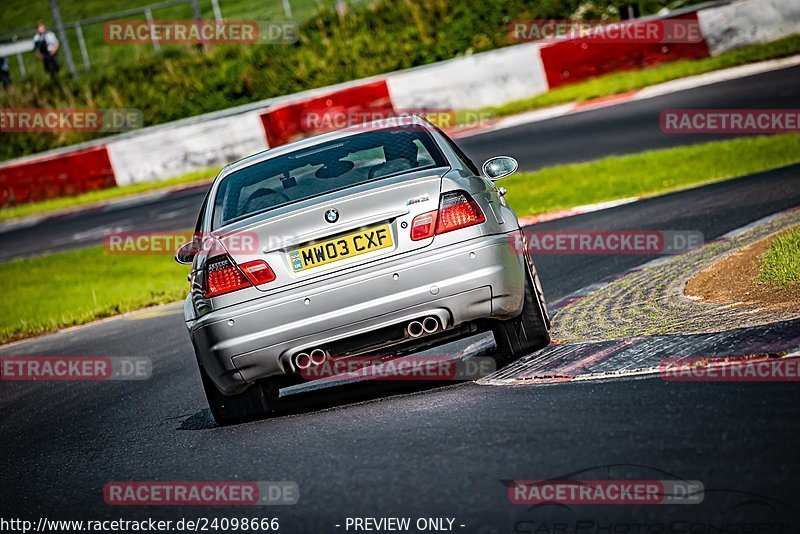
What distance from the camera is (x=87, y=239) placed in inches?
787

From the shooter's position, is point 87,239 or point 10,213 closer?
point 87,239

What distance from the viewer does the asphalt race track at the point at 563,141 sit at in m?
17.2

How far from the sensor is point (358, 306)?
6109mm

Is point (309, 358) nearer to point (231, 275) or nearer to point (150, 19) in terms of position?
point (231, 275)

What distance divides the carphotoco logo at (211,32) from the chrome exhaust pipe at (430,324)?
2487cm

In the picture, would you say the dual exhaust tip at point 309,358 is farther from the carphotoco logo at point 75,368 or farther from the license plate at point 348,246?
the carphotoco logo at point 75,368

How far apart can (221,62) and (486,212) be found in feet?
83.4

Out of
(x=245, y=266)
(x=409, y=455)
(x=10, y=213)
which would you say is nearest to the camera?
(x=409, y=455)

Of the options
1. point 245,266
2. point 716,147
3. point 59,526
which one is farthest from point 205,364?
point 716,147

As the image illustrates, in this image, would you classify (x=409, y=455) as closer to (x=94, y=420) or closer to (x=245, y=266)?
(x=245, y=266)

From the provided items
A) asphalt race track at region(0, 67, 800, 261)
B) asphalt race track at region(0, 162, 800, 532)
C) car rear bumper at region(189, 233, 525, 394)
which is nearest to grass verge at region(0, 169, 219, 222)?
asphalt race track at region(0, 67, 800, 261)

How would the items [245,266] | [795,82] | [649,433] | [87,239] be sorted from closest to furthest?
[649,433] → [245,266] → [795,82] → [87,239]

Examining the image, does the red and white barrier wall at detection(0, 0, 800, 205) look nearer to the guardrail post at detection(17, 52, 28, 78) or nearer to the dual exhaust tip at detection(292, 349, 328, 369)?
the guardrail post at detection(17, 52, 28, 78)

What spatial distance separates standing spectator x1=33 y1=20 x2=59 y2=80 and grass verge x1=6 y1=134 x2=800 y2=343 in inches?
610
